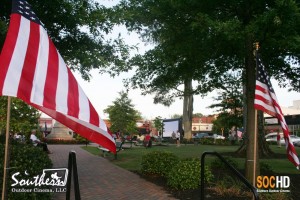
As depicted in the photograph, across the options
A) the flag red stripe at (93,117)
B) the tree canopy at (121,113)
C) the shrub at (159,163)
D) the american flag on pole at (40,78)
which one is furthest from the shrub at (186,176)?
the tree canopy at (121,113)

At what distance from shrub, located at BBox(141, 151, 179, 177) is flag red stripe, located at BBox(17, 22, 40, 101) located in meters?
8.59

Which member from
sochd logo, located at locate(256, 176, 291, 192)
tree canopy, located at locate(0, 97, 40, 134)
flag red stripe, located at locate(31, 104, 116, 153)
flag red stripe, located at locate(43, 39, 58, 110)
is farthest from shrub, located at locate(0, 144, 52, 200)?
tree canopy, located at locate(0, 97, 40, 134)

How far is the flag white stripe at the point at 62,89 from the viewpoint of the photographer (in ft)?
11.9

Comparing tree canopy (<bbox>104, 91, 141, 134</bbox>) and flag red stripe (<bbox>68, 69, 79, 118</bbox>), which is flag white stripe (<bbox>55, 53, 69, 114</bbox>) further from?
tree canopy (<bbox>104, 91, 141, 134</bbox>)

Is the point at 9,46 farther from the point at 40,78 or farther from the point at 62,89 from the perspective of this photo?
the point at 62,89

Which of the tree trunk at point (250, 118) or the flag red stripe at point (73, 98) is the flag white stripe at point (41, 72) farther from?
→ the tree trunk at point (250, 118)

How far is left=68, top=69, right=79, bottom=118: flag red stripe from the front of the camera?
12.1ft

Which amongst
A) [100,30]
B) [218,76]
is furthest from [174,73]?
[100,30]

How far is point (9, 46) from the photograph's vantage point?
12.2 ft

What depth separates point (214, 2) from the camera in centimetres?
986

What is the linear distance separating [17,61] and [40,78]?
27cm

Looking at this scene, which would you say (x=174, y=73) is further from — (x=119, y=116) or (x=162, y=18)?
(x=119, y=116)

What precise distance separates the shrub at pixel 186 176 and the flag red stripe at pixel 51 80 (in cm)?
645

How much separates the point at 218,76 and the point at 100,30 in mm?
4276
